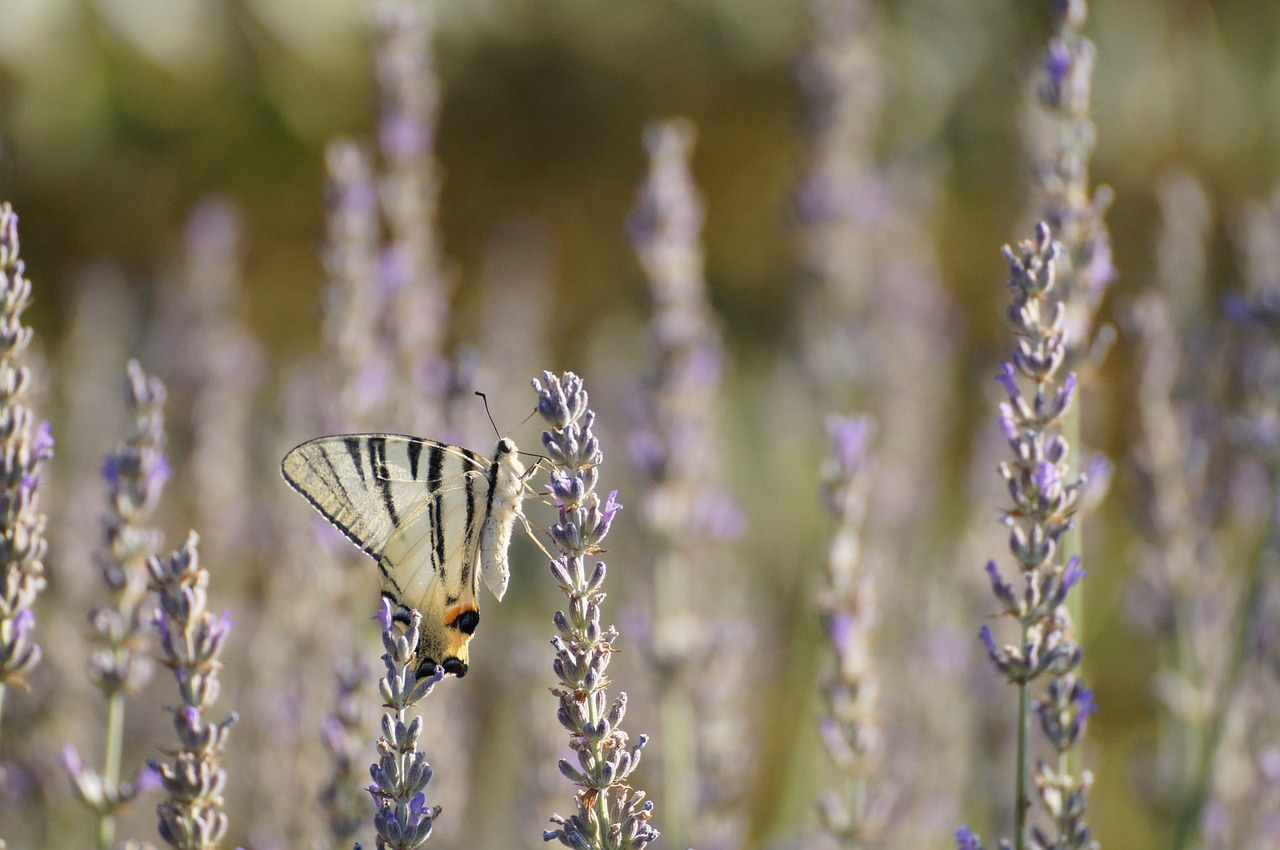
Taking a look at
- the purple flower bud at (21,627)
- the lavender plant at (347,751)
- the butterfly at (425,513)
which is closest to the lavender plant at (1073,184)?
the butterfly at (425,513)

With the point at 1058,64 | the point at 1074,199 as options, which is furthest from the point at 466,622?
the point at 1058,64

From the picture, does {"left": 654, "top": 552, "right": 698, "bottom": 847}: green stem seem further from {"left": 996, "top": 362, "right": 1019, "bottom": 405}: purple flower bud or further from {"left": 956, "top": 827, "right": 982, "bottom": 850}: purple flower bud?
{"left": 996, "top": 362, "right": 1019, "bottom": 405}: purple flower bud

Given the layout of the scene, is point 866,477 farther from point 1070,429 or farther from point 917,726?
point 917,726

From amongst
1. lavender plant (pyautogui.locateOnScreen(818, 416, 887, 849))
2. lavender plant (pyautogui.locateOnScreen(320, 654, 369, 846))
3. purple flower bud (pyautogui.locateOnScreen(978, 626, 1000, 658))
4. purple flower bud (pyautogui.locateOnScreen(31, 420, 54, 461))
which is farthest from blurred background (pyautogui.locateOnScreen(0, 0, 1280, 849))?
purple flower bud (pyautogui.locateOnScreen(31, 420, 54, 461))

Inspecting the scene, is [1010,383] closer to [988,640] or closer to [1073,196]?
[988,640]

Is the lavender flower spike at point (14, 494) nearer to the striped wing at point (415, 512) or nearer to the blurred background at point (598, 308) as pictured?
the striped wing at point (415, 512)

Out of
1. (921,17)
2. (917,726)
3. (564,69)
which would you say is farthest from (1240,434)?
(921,17)

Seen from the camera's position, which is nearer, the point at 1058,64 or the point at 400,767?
the point at 400,767
